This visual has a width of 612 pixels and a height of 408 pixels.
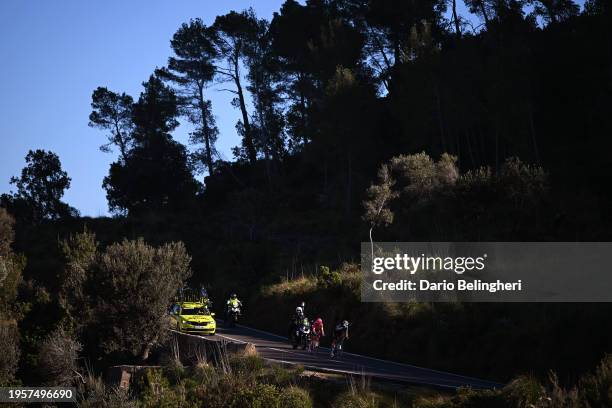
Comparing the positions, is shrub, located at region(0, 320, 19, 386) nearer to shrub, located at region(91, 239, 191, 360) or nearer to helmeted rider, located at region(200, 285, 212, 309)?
shrub, located at region(91, 239, 191, 360)

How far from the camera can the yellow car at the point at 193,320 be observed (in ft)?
107

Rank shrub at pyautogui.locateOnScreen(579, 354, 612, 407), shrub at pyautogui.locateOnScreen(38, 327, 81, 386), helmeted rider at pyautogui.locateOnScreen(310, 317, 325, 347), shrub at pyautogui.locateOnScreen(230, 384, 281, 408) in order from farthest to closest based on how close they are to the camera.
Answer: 1. helmeted rider at pyautogui.locateOnScreen(310, 317, 325, 347)
2. shrub at pyautogui.locateOnScreen(38, 327, 81, 386)
3. shrub at pyautogui.locateOnScreen(230, 384, 281, 408)
4. shrub at pyautogui.locateOnScreen(579, 354, 612, 407)

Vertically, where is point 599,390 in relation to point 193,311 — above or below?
below

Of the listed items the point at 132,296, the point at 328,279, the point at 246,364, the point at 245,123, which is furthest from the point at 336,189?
the point at 246,364

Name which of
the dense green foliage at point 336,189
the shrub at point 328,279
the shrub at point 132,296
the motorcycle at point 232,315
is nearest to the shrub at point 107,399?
the dense green foliage at point 336,189

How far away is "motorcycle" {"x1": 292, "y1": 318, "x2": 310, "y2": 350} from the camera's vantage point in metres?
29.3

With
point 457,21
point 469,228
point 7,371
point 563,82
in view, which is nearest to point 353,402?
point 7,371

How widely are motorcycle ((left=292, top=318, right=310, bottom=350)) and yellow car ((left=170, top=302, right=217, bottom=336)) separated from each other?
4.94 meters

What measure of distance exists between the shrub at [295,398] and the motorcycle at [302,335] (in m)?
10.6

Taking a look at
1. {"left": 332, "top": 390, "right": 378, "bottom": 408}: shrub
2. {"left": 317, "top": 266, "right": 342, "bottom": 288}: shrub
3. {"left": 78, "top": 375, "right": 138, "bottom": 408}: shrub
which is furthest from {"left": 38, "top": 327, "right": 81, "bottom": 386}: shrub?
{"left": 317, "top": 266, "right": 342, "bottom": 288}: shrub

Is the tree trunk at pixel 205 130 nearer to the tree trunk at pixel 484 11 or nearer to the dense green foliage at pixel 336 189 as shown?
the dense green foliage at pixel 336 189

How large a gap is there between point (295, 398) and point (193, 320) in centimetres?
1554

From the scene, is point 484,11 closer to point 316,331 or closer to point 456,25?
point 456,25

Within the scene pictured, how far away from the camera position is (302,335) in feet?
96.4
